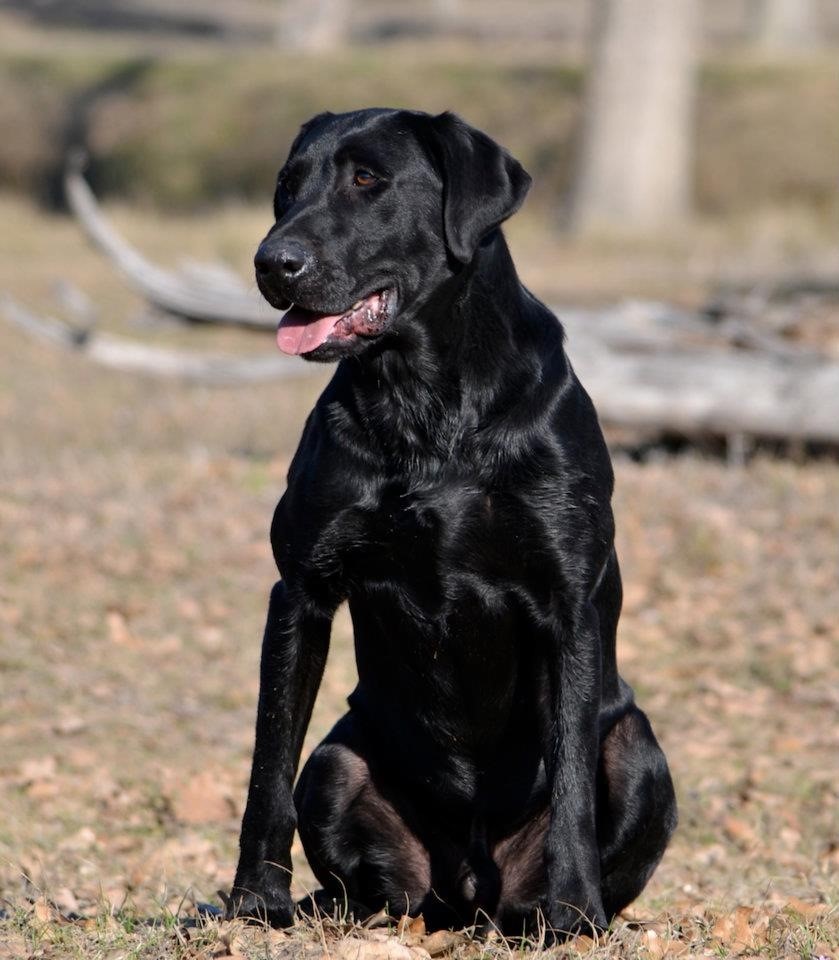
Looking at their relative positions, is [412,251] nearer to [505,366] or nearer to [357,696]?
[505,366]

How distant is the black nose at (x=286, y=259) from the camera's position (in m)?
3.44

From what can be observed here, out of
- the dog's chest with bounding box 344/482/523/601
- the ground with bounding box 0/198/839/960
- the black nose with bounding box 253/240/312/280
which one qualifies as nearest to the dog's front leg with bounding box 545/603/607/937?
the ground with bounding box 0/198/839/960

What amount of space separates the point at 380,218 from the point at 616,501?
4.58m

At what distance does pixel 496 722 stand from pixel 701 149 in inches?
724

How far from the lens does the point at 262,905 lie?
3.71m

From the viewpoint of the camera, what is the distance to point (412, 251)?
11.8 feet

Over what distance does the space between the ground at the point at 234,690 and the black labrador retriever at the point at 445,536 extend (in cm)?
33

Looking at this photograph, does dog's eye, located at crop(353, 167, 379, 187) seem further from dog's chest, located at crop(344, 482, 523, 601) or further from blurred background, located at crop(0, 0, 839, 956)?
blurred background, located at crop(0, 0, 839, 956)

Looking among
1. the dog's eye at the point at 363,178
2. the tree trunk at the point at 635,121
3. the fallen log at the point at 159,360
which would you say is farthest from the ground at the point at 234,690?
the tree trunk at the point at 635,121

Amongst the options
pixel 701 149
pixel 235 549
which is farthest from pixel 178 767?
pixel 701 149

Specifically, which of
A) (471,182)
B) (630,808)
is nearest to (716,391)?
(630,808)

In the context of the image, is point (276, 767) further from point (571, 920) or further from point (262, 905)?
point (571, 920)

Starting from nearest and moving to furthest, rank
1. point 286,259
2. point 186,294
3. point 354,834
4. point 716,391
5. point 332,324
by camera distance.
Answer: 1. point 286,259
2. point 332,324
3. point 354,834
4. point 716,391
5. point 186,294

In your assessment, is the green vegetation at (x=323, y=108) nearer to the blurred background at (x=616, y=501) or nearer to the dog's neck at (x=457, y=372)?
the blurred background at (x=616, y=501)
